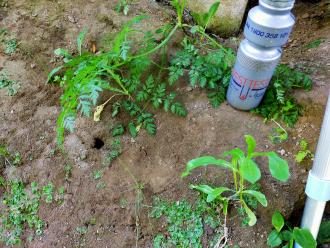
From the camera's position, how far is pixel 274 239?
1678 millimetres

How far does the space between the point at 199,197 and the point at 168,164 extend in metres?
0.21

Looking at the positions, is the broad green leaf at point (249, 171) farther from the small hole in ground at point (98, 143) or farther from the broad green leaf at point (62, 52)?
the broad green leaf at point (62, 52)

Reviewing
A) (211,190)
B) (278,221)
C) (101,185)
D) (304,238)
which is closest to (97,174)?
(101,185)

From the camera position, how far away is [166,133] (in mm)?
1931

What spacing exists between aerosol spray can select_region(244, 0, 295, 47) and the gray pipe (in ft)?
1.08

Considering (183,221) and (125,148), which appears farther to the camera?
(125,148)

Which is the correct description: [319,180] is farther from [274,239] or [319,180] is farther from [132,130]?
[132,130]

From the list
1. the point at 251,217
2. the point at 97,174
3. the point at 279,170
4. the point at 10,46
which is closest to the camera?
the point at 279,170

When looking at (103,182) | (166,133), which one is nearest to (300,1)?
(166,133)

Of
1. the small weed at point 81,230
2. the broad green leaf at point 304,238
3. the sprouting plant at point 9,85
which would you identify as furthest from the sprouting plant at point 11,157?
the broad green leaf at point 304,238

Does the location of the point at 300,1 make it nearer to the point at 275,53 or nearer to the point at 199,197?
the point at 275,53

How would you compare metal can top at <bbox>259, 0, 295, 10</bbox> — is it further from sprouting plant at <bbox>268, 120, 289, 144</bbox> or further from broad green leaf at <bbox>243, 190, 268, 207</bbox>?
broad green leaf at <bbox>243, 190, 268, 207</bbox>

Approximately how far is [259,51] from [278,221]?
70 centimetres

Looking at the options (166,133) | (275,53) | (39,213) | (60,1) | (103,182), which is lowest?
(39,213)
